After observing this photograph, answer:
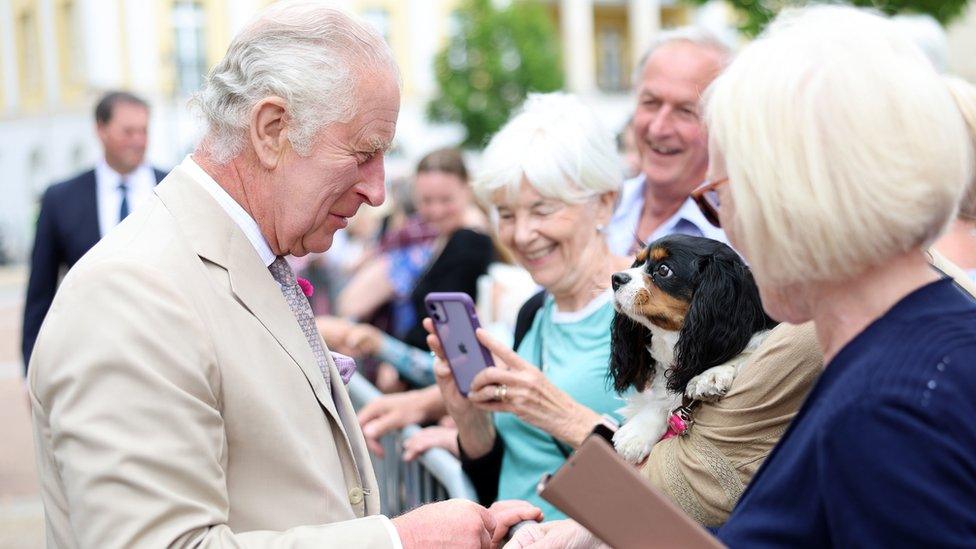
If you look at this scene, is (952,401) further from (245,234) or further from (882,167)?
(245,234)

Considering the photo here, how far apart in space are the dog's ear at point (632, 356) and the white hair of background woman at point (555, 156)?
2.73ft

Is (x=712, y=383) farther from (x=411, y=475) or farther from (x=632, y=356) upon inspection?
(x=411, y=475)

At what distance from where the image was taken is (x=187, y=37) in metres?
37.5

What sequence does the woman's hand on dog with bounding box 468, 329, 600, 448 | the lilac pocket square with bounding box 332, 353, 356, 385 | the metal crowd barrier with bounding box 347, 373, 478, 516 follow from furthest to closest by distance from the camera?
the metal crowd barrier with bounding box 347, 373, 478, 516 → the woman's hand on dog with bounding box 468, 329, 600, 448 → the lilac pocket square with bounding box 332, 353, 356, 385

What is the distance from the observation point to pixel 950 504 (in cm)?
125

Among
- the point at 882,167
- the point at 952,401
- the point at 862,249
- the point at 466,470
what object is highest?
the point at 882,167

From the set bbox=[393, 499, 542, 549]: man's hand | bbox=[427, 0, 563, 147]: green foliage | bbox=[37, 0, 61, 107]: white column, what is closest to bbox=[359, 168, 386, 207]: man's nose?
bbox=[393, 499, 542, 549]: man's hand

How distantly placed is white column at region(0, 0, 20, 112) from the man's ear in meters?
45.5

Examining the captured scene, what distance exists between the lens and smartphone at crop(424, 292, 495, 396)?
2.90 metres

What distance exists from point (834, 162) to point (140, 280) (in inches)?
44.3

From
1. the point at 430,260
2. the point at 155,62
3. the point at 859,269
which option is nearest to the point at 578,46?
the point at 155,62

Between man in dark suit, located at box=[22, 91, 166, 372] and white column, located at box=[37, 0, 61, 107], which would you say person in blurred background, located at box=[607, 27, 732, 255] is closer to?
man in dark suit, located at box=[22, 91, 166, 372]

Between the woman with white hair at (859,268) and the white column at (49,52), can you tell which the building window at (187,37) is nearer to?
the white column at (49,52)

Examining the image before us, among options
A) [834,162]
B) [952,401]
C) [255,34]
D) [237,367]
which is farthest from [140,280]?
[952,401]
